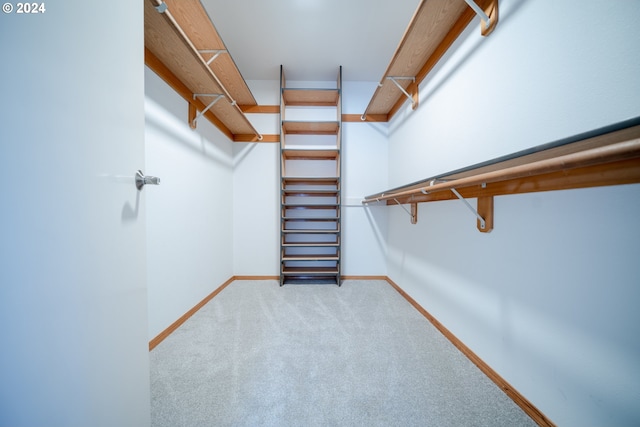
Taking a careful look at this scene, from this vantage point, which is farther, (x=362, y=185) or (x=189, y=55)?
(x=362, y=185)

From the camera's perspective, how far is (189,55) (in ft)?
4.26

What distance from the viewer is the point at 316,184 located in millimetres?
2803

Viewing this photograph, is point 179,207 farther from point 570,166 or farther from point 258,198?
point 570,166

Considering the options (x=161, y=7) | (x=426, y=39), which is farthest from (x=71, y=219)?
(x=426, y=39)

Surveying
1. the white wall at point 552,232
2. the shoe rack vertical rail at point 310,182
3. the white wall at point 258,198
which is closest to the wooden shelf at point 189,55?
the white wall at point 258,198

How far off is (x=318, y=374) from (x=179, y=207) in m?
1.50

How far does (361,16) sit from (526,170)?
2.05 metres

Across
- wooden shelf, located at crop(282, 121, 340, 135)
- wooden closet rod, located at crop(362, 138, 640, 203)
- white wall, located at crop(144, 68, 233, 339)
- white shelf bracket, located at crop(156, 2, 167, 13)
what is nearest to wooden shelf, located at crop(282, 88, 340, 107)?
wooden shelf, located at crop(282, 121, 340, 135)

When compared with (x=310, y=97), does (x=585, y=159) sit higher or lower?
lower

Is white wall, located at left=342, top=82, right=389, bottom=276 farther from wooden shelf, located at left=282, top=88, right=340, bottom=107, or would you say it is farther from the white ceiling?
the white ceiling

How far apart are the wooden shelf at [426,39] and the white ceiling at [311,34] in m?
0.53

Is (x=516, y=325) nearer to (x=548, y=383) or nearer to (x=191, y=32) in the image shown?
(x=548, y=383)

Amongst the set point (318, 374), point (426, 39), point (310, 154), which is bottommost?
point (318, 374)

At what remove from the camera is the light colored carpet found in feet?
3.06
